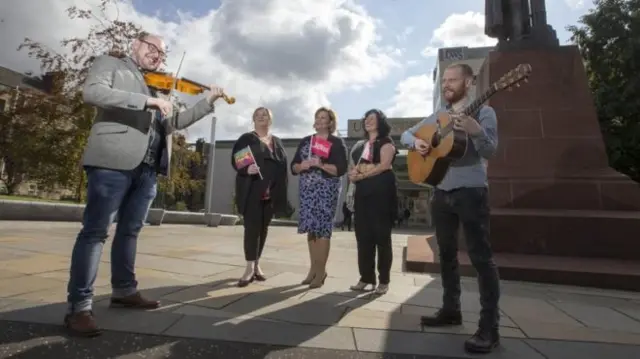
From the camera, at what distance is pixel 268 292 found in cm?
357

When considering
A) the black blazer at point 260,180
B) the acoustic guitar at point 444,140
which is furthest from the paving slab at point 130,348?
the black blazer at point 260,180

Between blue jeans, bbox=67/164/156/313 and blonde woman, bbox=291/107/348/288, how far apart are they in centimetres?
162

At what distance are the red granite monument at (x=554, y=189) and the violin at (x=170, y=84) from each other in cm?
355

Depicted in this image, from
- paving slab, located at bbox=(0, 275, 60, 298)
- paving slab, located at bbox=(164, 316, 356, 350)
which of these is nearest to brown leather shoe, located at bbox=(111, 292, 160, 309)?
paving slab, located at bbox=(164, 316, 356, 350)

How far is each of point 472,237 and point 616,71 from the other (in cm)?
1925

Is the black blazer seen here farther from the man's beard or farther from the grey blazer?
the man's beard

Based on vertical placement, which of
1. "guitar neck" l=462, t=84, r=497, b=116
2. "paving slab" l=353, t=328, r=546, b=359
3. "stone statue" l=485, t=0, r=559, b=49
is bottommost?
"paving slab" l=353, t=328, r=546, b=359

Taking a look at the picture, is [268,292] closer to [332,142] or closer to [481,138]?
[332,142]

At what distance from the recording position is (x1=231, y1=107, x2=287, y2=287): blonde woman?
3.99 meters

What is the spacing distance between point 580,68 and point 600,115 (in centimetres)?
1079

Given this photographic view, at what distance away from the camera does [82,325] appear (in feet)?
7.00

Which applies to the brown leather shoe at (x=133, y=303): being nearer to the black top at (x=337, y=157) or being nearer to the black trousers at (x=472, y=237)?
the black top at (x=337, y=157)

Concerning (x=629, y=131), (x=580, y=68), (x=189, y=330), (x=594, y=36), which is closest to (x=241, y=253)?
(x=189, y=330)

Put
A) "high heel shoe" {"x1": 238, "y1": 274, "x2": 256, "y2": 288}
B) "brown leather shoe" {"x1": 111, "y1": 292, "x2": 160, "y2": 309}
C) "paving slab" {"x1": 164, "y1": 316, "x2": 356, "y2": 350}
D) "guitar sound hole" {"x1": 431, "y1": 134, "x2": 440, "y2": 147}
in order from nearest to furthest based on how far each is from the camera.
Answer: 1. "paving slab" {"x1": 164, "y1": 316, "x2": 356, "y2": 350}
2. "guitar sound hole" {"x1": 431, "y1": 134, "x2": 440, "y2": 147}
3. "brown leather shoe" {"x1": 111, "y1": 292, "x2": 160, "y2": 309}
4. "high heel shoe" {"x1": 238, "y1": 274, "x2": 256, "y2": 288}
